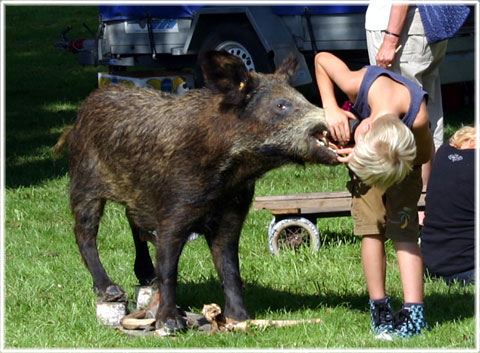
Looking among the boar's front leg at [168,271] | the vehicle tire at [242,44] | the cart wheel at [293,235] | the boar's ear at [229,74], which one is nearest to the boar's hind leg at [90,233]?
the boar's front leg at [168,271]

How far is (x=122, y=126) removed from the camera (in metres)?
5.87

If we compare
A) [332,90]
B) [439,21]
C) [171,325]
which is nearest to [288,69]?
[332,90]

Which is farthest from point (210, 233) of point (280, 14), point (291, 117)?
point (280, 14)

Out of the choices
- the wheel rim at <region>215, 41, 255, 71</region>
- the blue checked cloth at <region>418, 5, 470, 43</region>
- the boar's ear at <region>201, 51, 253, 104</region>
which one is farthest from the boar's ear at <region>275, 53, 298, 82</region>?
the wheel rim at <region>215, 41, 255, 71</region>

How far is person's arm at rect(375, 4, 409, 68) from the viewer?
24.3 ft

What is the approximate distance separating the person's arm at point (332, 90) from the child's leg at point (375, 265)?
0.61m

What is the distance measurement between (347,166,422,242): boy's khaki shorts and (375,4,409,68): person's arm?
81.2 inches

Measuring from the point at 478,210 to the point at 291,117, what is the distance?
5.68 ft

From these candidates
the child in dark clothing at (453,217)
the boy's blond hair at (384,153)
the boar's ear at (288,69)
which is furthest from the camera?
the child in dark clothing at (453,217)

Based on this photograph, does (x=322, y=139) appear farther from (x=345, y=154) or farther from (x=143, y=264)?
(x=143, y=264)

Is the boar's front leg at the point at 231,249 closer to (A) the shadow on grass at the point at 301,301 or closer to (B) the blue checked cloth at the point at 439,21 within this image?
(A) the shadow on grass at the point at 301,301

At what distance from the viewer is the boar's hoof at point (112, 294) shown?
5.82 m

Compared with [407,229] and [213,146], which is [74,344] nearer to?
[213,146]

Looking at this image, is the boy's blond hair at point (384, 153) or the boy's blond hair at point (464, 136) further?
the boy's blond hair at point (464, 136)
